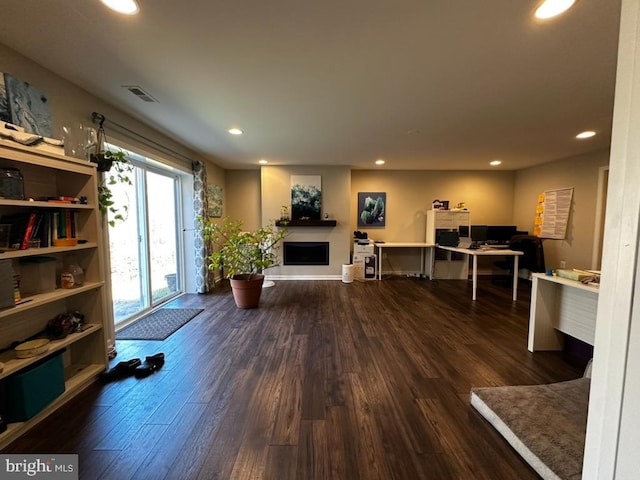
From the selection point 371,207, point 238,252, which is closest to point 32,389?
point 238,252

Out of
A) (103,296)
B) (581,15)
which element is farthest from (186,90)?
(581,15)

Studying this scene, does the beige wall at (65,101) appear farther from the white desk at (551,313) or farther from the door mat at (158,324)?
the white desk at (551,313)

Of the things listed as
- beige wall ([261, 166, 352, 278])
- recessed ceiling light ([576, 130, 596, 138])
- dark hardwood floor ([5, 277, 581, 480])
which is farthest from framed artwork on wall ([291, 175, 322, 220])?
recessed ceiling light ([576, 130, 596, 138])

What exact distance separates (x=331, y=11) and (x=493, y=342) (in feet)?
10.4

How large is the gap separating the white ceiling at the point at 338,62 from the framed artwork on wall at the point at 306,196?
208 centimetres

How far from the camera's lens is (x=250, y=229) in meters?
5.97

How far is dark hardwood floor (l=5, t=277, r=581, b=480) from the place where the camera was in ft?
4.43

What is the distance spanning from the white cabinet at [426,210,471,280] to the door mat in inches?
186

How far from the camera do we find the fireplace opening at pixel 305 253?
18.2 ft

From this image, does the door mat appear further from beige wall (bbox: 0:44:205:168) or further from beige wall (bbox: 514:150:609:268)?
beige wall (bbox: 514:150:609:268)

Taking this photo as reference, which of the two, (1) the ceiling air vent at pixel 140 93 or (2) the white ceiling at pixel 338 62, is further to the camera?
(1) the ceiling air vent at pixel 140 93

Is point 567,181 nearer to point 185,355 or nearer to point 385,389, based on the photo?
point 385,389

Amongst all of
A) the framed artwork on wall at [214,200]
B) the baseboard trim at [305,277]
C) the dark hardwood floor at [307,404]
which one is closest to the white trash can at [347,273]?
the baseboard trim at [305,277]

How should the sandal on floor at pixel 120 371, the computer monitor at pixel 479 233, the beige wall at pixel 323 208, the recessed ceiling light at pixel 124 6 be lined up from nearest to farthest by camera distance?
1. the recessed ceiling light at pixel 124 6
2. the sandal on floor at pixel 120 371
3. the computer monitor at pixel 479 233
4. the beige wall at pixel 323 208
